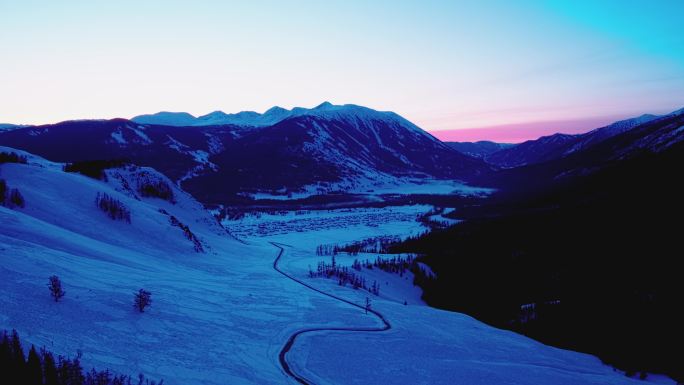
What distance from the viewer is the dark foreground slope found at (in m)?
19.0

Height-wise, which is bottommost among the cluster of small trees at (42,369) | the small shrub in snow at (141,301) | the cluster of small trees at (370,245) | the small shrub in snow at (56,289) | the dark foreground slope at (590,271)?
the cluster of small trees at (370,245)

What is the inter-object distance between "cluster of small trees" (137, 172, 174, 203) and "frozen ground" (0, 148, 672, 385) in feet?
36.5

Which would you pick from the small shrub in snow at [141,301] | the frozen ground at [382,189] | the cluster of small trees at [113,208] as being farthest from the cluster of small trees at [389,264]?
the frozen ground at [382,189]

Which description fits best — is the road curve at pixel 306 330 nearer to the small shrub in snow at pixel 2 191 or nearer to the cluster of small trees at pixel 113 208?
the cluster of small trees at pixel 113 208

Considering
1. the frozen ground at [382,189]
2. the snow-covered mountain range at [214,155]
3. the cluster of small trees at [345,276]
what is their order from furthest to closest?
1. the snow-covered mountain range at [214,155]
2. the frozen ground at [382,189]
3. the cluster of small trees at [345,276]

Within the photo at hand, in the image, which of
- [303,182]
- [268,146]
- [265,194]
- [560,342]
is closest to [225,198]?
[265,194]

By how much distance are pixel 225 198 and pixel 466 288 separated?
85997 millimetres

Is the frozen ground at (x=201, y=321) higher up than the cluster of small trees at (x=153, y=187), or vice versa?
the cluster of small trees at (x=153, y=187)

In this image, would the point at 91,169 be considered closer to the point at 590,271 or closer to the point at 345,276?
the point at 345,276

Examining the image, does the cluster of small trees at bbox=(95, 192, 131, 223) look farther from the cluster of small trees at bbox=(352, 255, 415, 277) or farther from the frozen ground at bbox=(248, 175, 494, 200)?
the frozen ground at bbox=(248, 175, 494, 200)

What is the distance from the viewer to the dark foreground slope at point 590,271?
62.3ft

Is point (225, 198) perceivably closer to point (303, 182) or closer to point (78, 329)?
point (303, 182)

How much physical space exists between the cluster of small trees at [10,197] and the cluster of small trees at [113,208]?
3.68 metres

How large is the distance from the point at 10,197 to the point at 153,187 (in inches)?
625
